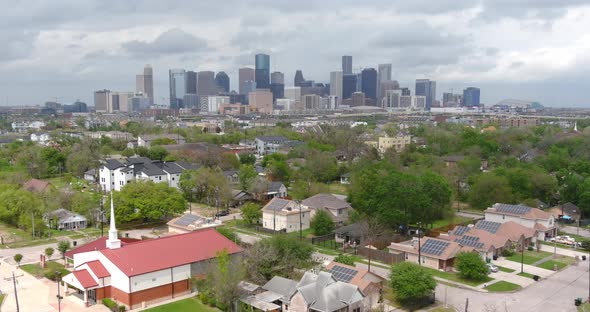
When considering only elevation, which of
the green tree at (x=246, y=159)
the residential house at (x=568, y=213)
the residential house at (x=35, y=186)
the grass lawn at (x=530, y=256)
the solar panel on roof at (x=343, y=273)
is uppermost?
the green tree at (x=246, y=159)

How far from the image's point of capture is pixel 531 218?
38375 mm

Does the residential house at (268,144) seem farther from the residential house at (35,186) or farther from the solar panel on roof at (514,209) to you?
the solar panel on roof at (514,209)

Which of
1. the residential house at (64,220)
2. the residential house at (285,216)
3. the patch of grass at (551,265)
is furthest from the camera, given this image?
the residential house at (64,220)

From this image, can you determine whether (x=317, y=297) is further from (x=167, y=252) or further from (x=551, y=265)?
(x=551, y=265)

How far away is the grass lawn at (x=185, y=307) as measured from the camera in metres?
24.5

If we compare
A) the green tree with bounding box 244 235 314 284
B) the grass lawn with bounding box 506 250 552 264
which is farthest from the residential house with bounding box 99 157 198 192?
the grass lawn with bounding box 506 250 552 264

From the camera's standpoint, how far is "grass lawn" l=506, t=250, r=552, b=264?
32844mm

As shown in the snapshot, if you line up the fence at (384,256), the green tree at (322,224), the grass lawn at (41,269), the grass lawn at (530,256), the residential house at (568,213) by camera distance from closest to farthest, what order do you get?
the grass lawn at (41,269) < the fence at (384,256) < the grass lawn at (530,256) < the green tree at (322,224) < the residential house at (568,213)

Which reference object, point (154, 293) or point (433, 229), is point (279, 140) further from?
point (154, 293)

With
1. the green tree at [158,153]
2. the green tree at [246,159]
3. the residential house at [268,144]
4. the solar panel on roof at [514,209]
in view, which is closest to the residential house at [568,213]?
the solar panel on roof at [514,209]

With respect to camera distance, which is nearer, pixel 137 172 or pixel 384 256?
pixel 384 256

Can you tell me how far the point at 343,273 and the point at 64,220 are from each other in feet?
85.5

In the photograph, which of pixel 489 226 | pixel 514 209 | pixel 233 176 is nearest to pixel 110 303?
pixel 489 226

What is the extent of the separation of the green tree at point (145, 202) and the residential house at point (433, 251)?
18.7 m
